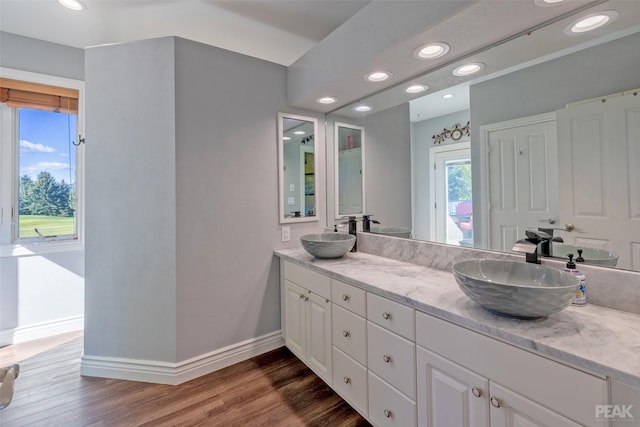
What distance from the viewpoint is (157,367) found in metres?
2.03

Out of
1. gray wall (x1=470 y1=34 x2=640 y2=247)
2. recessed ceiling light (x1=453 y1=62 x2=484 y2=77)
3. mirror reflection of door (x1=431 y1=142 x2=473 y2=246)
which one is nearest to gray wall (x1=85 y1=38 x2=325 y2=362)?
mirror reflection of door (x1=431 y1=142 x2=473 y2=246)

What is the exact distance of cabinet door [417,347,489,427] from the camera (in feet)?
3.42

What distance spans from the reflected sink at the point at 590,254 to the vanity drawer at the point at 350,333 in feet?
3.26

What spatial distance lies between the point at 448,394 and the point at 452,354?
171 mm

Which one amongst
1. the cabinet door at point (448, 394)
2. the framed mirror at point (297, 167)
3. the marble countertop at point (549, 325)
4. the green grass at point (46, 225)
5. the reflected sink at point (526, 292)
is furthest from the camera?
the green grass at point (46, 225)

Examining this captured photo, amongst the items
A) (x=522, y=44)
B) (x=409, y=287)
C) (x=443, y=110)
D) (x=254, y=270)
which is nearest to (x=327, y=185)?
(x=254, y=270)

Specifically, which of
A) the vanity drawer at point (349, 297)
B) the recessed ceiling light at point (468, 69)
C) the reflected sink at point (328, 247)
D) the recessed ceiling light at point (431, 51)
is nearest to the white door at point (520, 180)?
the recessed ceiling light at point (468, 69)

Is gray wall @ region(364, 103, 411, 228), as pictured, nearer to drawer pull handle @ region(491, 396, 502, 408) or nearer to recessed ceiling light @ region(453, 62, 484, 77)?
recessed ceiling light @ region(453, 62, 484, 77)

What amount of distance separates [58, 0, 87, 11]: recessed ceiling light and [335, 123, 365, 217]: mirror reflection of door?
84.2 inches

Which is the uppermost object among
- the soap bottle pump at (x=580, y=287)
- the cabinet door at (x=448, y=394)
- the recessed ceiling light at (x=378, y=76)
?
the recessed ceiling light at (x=378, y=76)

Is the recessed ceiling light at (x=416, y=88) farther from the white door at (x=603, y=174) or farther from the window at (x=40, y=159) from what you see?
the window at (x=40, y=159)

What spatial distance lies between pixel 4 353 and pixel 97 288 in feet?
4.04

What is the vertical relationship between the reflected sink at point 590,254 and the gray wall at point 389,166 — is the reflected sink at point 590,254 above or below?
below

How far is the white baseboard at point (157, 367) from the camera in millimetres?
2023
